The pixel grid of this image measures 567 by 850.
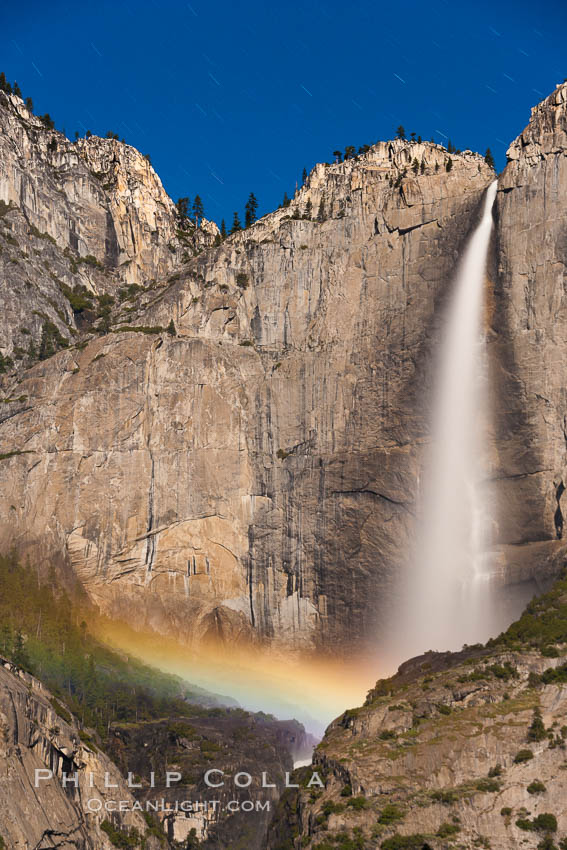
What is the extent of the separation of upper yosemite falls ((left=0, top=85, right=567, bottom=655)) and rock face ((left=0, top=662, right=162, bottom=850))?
604 inches

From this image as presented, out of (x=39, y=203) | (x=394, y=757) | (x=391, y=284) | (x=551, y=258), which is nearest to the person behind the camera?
(x=394, y=757)

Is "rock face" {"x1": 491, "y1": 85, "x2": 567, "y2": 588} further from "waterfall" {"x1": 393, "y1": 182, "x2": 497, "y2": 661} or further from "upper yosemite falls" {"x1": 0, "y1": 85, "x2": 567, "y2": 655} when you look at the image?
"waterfall" {"x1": 393, "y1": 182, "x2": 497, "y2": 661}

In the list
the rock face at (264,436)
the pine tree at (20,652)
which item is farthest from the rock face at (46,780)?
the rock face at (264,436)

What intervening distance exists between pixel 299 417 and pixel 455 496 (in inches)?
521

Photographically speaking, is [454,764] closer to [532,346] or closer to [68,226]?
[532,346]

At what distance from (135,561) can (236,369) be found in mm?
16526

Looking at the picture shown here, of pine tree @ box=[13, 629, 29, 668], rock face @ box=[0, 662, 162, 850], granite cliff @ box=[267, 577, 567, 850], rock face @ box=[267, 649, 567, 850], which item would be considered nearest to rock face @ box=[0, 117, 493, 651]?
pine tree @ box=[13, 629, 29, 668]

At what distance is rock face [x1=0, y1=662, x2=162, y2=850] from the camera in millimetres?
60875

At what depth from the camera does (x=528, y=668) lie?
217 ft

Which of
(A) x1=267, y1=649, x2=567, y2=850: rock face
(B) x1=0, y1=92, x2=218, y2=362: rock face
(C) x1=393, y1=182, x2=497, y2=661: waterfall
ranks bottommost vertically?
(A) x1=267, y1=649, x2=567, y2=850: rock face

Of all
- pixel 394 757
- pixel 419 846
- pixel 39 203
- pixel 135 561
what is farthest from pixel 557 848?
pixel 39 203

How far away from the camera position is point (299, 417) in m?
91.2

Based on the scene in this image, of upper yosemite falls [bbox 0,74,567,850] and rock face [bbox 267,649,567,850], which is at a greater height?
upper yosemite falls [bbox 0,74,567,850]

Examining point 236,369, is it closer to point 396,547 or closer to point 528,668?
point 396,547
